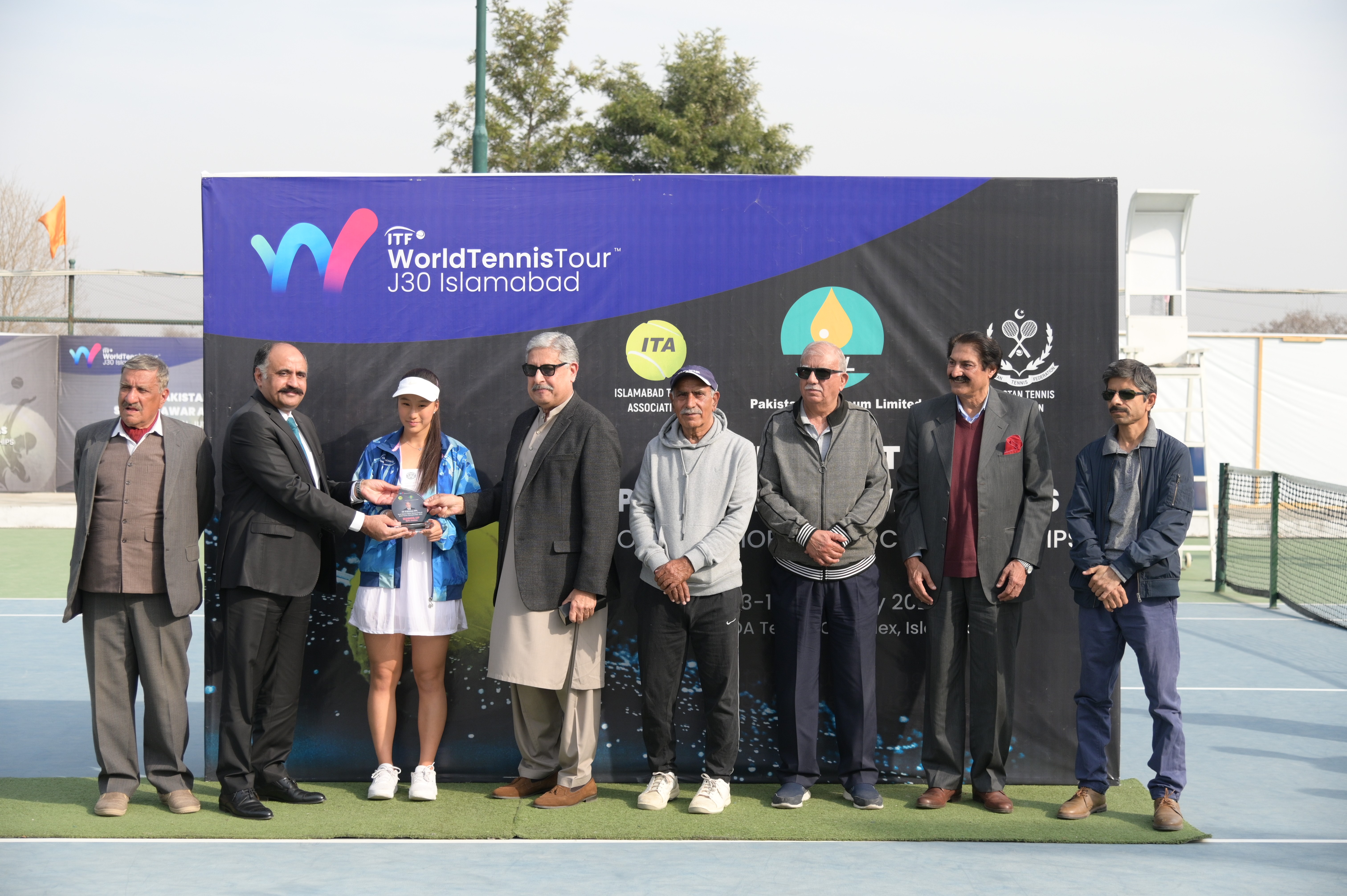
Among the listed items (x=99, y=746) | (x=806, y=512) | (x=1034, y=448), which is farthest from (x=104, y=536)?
(x=1034, y=448)

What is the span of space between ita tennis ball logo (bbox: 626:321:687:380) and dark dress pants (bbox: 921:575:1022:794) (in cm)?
158

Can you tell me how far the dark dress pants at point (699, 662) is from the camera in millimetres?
4711

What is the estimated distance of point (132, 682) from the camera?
15.7 feet

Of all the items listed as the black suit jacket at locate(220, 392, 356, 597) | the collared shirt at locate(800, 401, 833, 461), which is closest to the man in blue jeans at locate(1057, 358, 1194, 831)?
the collared shirt at locate(800, 401, 833, 461)

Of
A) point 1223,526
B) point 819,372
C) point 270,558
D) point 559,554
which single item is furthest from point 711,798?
point 1223,526

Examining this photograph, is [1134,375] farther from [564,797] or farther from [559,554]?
[564,797]

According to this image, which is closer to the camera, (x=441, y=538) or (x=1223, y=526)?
(x=441, y=538)

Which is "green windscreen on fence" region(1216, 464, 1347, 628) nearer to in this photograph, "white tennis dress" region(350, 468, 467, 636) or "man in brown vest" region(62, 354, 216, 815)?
"white tennis dress" region(350, 468, 467, 636)

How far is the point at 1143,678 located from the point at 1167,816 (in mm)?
545

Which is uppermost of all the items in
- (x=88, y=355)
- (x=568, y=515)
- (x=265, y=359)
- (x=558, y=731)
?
(x=88, y=355)

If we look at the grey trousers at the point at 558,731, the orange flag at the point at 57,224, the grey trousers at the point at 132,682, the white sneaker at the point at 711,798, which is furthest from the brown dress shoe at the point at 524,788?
the orange flag at the point at 57,224

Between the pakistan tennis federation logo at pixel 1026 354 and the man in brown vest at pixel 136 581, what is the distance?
11.9 ft

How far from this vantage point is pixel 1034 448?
4.84m

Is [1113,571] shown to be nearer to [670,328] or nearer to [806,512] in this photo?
[806,512]
